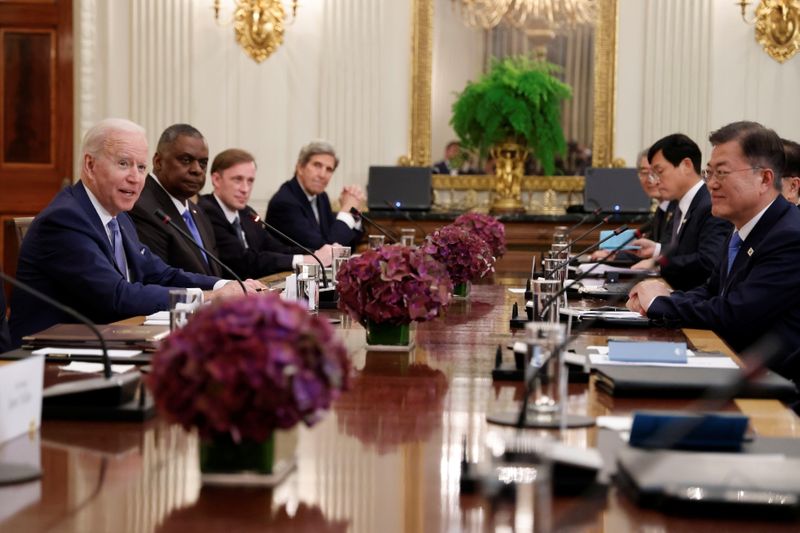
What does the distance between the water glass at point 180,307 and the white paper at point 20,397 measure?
0.59 m

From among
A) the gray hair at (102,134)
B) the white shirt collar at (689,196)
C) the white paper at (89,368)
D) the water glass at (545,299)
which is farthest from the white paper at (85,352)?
the white shirt collar at (689,196)

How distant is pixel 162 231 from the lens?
507 cm

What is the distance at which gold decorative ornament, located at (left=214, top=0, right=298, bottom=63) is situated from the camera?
8117mm

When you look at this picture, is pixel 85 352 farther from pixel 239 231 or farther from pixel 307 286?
pixel 239 231

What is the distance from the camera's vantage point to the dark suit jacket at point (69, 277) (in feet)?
12.1

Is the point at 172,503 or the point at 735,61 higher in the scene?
the point at 735,61

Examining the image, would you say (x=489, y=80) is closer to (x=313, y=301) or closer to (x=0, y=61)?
(x=0, y=61)

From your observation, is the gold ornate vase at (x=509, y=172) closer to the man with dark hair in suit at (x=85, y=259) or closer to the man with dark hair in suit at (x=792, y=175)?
the man with dark hair in suit at (x=792, y=175)

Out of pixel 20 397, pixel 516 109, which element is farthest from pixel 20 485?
pixel 516 109

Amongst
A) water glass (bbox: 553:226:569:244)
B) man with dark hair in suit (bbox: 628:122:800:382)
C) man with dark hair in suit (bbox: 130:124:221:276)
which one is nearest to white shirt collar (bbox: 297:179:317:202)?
water glass (bbox: 553:226:569:244)

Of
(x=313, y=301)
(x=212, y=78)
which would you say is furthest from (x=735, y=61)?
(x=313, y=301)

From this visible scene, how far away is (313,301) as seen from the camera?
3.75 m

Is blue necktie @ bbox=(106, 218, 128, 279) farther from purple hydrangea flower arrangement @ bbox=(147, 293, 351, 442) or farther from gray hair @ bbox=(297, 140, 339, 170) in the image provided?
gray hair @ bbox=(297, 140, 339, 170)

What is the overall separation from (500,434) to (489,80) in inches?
245
